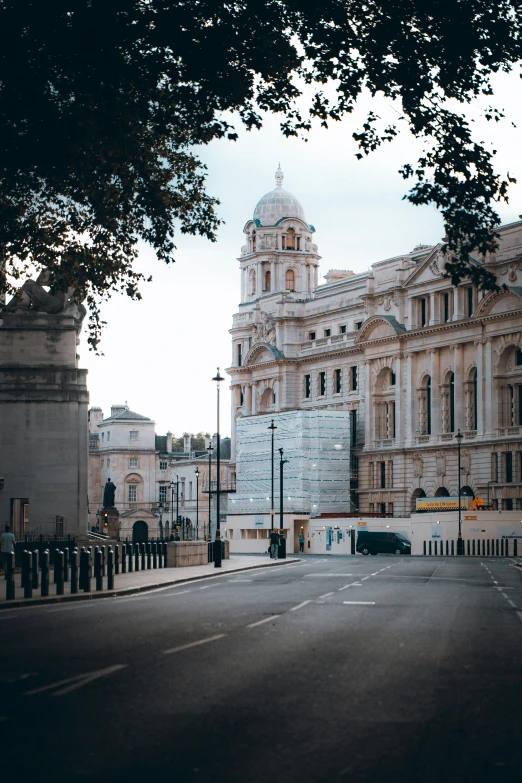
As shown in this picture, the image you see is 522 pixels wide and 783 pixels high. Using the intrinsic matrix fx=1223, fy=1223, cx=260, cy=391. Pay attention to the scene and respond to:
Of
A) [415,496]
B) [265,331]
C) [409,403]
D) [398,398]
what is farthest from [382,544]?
[265,331]

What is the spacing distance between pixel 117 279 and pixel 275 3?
33.4ft

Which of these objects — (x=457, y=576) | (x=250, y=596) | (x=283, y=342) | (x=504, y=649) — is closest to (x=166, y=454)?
(x=283, y=342)

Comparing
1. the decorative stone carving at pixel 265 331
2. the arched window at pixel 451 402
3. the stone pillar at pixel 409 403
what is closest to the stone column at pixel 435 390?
the arched window at pixel 451 402

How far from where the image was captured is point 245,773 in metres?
7.60

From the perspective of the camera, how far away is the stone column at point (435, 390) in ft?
323

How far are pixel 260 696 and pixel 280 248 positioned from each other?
4565 inches

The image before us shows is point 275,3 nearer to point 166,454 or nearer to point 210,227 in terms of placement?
point 210,227

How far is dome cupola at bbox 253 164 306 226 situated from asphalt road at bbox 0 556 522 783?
353 feet

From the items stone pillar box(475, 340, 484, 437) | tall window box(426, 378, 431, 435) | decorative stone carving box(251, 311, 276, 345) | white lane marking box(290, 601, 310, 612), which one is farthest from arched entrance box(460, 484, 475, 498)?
white lane marking box(290, 601, 310, 612)

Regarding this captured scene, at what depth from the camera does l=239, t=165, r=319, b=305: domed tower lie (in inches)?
4916

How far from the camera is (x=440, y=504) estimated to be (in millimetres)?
86438

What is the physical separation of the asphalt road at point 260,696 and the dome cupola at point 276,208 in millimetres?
107456

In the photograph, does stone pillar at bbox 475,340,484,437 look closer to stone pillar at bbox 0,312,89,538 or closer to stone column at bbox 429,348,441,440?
stone column at bbox 429,348,441,440

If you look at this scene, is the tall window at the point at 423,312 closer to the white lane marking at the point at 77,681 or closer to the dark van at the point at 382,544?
the dark van at the point at 382,544
